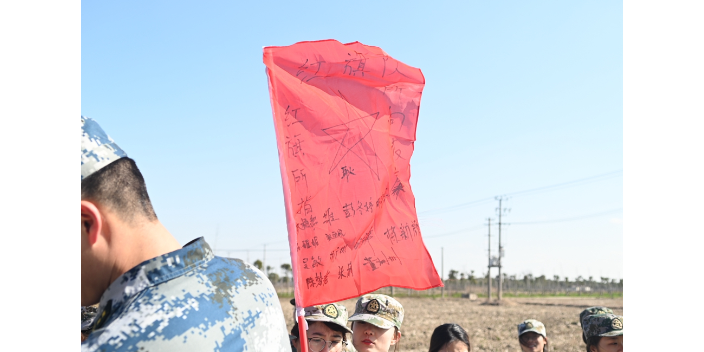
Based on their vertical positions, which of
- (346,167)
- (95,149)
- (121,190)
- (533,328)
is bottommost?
(533,328)

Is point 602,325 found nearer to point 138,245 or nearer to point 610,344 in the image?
point 610,344

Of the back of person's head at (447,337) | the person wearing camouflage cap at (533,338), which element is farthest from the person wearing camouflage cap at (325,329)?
the person wearing camouflage cap at (533,338)

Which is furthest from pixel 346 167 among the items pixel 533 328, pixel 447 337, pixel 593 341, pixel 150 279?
pixel 533 328

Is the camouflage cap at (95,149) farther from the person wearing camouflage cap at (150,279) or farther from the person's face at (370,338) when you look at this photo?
the person's face at (370,338)

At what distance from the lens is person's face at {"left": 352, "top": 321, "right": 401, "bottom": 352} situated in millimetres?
5121

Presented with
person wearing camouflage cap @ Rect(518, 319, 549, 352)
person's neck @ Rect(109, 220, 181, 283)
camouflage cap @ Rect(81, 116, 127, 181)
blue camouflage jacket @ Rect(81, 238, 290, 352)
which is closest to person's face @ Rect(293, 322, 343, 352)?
person wearing camouflage cap @ Rect(518, 319, 549, 352)

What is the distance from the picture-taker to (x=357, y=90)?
14.2ft

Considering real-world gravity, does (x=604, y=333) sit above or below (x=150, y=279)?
below

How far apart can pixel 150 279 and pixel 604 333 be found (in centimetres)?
498

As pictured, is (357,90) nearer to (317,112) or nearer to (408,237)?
(317,112)

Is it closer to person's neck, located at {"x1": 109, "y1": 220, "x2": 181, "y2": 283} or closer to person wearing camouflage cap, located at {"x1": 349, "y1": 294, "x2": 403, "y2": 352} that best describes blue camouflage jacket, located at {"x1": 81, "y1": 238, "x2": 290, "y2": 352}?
person's neck, located at {"x1": 109, "y1": 220, "x2": 181, "y2": 283}

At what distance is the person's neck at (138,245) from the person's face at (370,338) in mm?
3676

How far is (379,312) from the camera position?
17.2 ft

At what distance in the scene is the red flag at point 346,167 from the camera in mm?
3646
